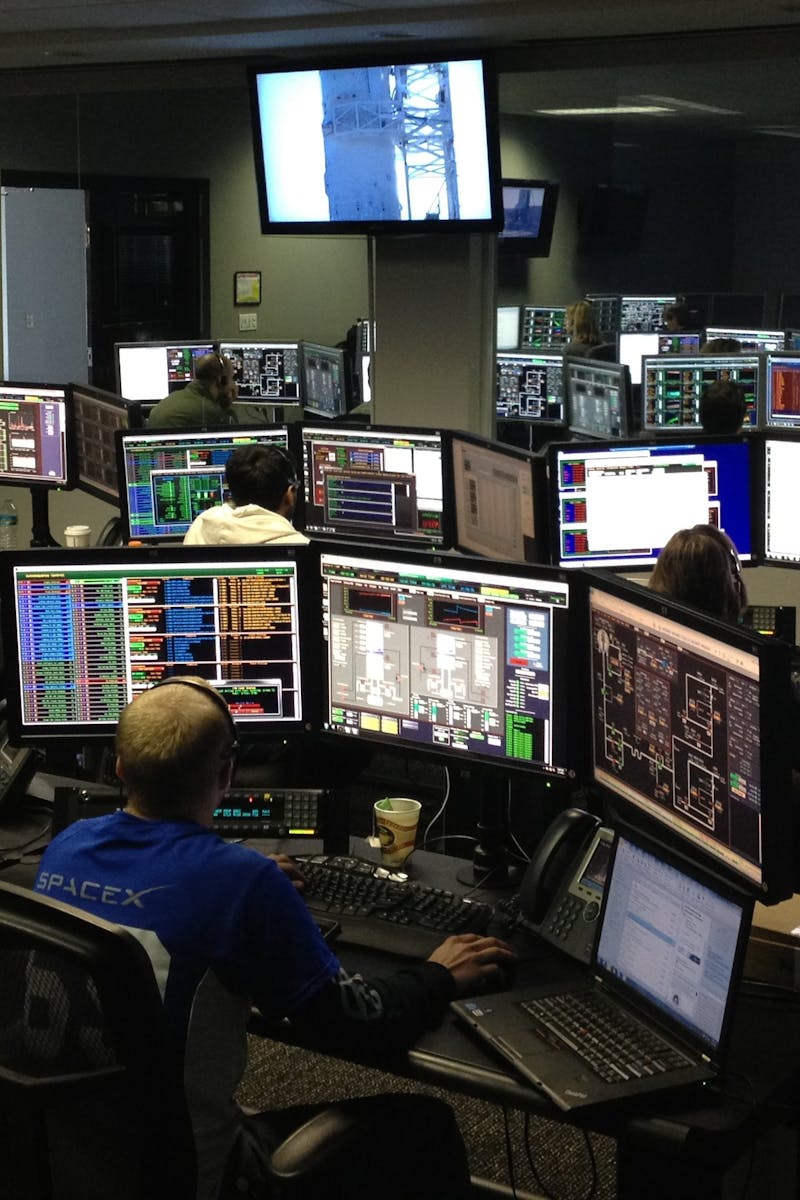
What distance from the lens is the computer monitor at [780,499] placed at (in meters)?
4.09

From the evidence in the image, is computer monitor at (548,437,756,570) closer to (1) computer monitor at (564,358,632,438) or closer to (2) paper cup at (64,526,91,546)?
(2) paper cup at (64,526,91,546)

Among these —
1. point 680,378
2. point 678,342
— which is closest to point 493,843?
point 680,378

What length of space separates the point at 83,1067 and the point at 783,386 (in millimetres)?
6018

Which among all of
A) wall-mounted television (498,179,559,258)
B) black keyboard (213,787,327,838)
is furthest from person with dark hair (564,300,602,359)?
black keyboard (213,787,327,838)

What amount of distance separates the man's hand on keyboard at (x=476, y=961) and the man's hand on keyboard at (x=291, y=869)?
0.33 meters

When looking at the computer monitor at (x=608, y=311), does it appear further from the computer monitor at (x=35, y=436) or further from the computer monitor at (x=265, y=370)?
the computer monitor at (x=35, y=436)

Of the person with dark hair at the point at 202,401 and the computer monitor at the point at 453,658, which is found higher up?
the person with dark hair at the point at 202,401

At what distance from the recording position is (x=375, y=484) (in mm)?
4738

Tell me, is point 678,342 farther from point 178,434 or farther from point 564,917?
point 564,917

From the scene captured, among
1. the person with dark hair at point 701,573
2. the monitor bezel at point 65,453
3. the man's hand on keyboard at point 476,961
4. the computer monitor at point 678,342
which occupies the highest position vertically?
the computer monitor at point 678,342

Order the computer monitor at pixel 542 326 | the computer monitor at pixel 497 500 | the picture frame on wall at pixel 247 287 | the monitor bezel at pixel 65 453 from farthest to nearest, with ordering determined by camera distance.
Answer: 1. the computer monitor at pixel 542 326
2. the picture frame on wall at pixel 247 287
3. the monitor bezel at pixel 65 453
4. the computer monitor at pixel 497 500

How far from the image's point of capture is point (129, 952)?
1612 millimetres

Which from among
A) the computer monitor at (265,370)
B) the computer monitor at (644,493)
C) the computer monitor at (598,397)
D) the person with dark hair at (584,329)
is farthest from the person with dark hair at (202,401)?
the computer monitor at (644,493)

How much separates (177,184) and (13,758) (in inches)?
→ 281
